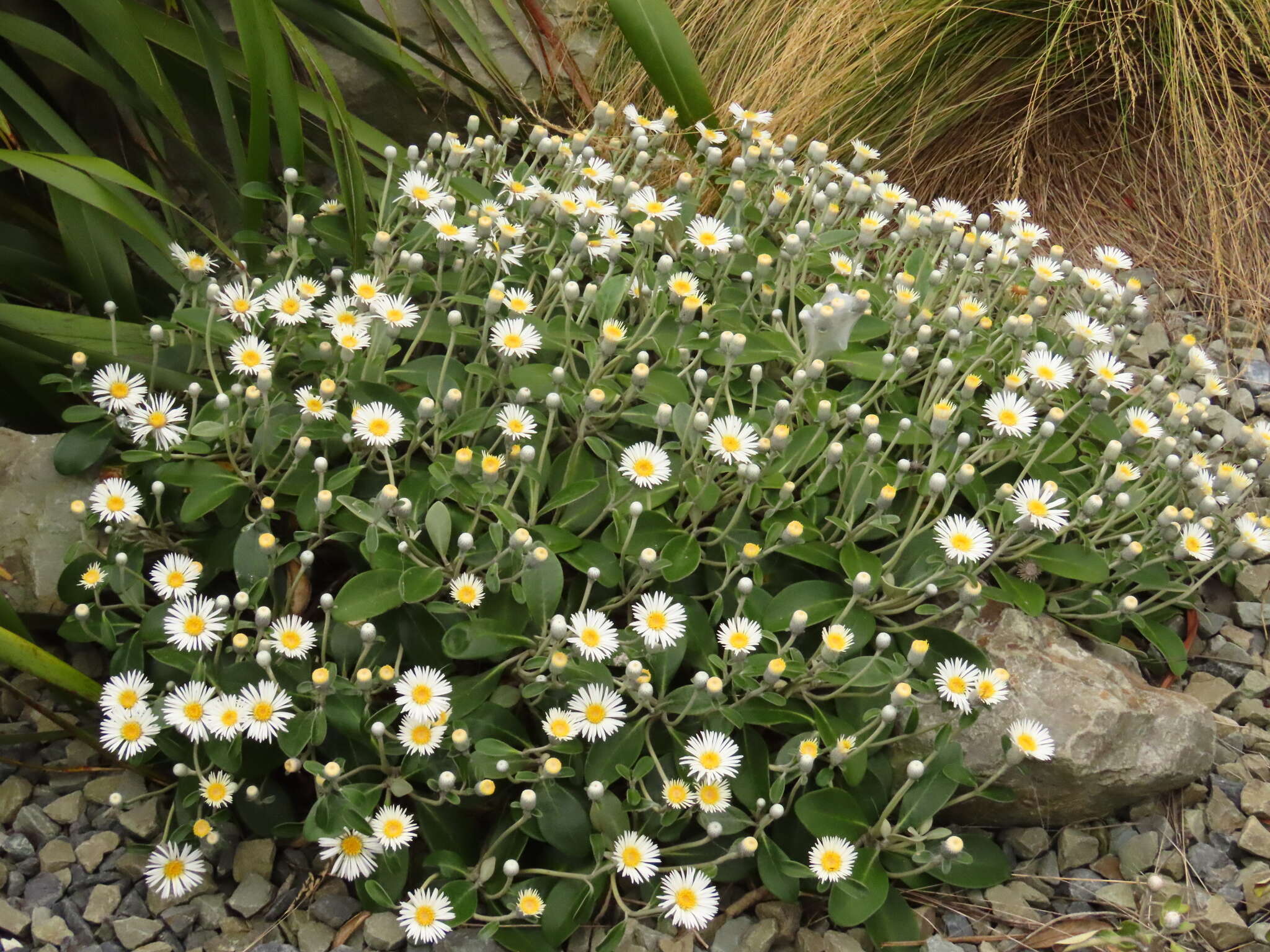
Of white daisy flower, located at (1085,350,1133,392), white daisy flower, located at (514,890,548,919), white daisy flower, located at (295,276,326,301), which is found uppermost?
white daisy flower, located at (1085,350,1133,392)

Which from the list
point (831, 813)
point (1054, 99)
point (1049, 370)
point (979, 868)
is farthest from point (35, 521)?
point (1054, 99)

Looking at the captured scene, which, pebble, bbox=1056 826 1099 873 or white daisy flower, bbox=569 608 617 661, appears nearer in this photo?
white daisy flower, bbox=569 608 617 661

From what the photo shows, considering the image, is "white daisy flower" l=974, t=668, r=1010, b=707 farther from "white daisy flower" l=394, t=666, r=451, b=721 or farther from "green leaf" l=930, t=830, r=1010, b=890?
"white daisy flower" l=394, t=666, r=451, b=721

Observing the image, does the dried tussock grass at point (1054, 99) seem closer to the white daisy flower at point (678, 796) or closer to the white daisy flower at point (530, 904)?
the white daisy flower at point (678, 796)

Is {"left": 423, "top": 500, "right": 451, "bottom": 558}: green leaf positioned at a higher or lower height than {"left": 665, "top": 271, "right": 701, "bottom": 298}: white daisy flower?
lower

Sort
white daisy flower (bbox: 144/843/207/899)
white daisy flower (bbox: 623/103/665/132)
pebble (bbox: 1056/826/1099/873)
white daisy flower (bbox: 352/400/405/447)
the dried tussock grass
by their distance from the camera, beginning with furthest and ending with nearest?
the dried tussock grass < white daisy flower (bbox: 623/103/665/132) < pebble (bbox: 1056/826/1099/873) < white daisy flower (bbox: 352/400/405/447) < white daisy flower (bbox: 144/843/207/899)

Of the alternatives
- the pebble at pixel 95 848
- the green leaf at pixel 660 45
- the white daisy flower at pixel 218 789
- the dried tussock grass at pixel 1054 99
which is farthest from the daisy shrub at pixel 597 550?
the dried tussock grass at pixel 1054 99

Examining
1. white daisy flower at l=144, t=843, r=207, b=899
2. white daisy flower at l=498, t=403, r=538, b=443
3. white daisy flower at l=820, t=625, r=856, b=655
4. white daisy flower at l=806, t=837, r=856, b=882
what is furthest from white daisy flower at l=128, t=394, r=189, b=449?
white daisy flower at l=806, t=837, r=856, b=882
